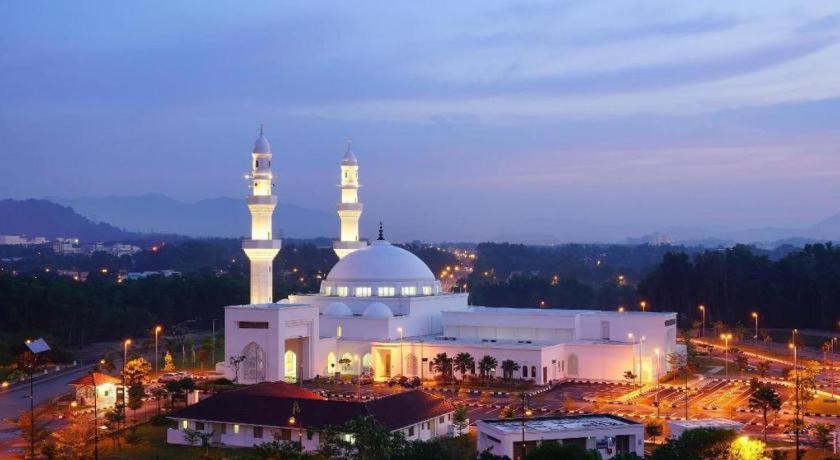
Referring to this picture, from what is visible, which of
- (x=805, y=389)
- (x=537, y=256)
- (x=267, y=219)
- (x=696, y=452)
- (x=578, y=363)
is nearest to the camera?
(x=696, y=452)

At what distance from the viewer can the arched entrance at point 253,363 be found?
49.9 meters

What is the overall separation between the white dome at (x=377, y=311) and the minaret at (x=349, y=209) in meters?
10.2

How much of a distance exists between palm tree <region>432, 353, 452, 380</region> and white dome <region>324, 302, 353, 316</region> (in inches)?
329

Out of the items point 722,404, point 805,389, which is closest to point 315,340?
point 722,404

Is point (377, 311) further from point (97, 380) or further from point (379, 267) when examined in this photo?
point (97, 380)

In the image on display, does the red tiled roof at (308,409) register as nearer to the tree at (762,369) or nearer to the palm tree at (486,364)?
the palm tree at (486,364)

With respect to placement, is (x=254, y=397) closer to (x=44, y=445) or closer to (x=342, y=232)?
(x=44, y=445)

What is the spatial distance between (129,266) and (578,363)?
144604mm

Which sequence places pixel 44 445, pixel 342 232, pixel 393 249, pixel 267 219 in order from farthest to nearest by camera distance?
pixel 342 232 → pixel 393 249 → pixel 267 219 → pixel 44 445

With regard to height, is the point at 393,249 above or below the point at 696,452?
above

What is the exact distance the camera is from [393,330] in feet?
178

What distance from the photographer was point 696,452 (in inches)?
1074

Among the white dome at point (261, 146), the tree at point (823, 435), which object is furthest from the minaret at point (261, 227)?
the tree at point (823, 435)

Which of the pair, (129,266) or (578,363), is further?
(129,266)
